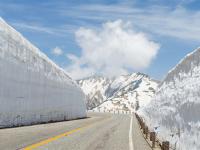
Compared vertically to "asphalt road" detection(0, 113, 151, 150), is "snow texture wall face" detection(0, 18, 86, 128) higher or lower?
higher

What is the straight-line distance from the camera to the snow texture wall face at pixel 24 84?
2897 cm

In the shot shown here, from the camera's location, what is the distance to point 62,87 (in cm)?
5097

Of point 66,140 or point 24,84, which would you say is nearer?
point 66,140

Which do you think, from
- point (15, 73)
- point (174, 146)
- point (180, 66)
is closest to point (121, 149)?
point (174, 146)

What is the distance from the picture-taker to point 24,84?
33281 mm

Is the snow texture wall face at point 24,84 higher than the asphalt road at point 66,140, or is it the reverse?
the snow texture wall face at point 24,84

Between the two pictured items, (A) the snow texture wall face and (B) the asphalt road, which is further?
(A) the snow texture wall face

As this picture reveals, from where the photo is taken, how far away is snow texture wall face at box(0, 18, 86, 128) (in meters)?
29.0

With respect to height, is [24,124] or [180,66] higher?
[180,66]

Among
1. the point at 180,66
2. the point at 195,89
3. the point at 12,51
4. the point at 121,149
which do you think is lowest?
the point at 121,149

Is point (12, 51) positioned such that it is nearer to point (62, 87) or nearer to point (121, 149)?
point (121, 149)

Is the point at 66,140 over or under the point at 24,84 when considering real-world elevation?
under

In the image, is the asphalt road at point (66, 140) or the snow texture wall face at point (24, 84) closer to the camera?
the asphalt road at point (66, 140)

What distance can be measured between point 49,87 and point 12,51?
12.6 metres
